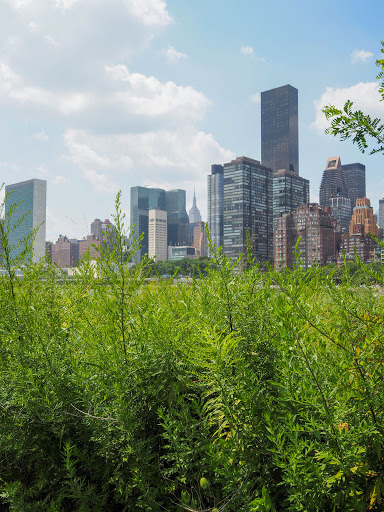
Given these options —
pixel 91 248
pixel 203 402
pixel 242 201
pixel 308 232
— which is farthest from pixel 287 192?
pixel 203 402

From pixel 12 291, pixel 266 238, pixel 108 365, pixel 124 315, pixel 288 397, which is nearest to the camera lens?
pixel 288 397

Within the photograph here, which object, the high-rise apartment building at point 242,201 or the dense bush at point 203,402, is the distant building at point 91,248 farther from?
the high-rise apartment building at point 242,201

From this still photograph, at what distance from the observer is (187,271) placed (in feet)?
13.4

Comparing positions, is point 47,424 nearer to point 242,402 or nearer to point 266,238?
point 242,402

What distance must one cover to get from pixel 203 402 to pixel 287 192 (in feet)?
582

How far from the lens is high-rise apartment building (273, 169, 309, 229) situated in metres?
172

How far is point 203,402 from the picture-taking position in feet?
6.51

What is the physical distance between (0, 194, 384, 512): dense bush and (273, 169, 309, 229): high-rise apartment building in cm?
17139

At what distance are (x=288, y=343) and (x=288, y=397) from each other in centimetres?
18

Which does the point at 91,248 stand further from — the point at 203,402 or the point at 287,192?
the point at 287,192

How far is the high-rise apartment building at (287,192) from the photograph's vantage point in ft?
564

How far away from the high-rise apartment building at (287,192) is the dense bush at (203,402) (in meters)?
171

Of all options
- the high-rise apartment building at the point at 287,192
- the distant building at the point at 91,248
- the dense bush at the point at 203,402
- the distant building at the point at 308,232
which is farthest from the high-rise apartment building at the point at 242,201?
the dense bush at the point at 203,402

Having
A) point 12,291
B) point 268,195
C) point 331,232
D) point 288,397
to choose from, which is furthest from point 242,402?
point 268,195
